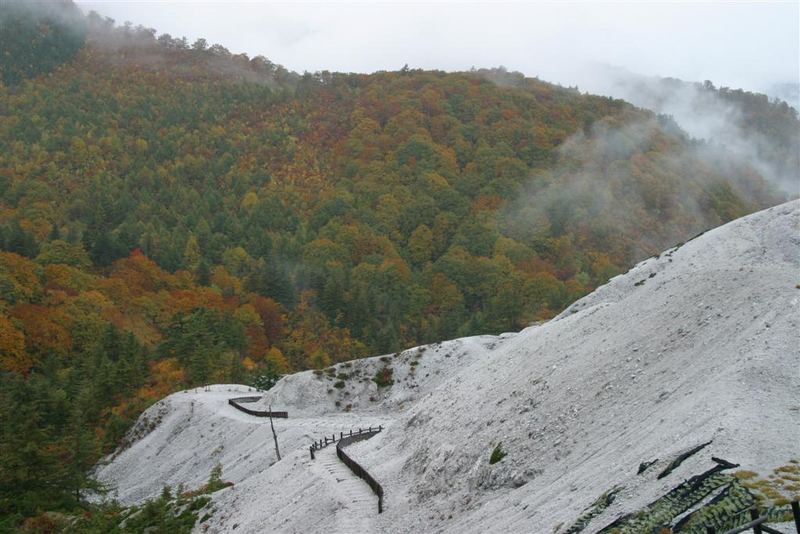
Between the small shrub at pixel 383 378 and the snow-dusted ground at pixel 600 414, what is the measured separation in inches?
796

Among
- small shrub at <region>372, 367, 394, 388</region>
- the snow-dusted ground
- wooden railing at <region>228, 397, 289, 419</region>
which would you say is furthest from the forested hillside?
the snow-dusted ground

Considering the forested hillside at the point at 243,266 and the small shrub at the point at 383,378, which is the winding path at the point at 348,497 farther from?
the small shrub at the point at 383,378

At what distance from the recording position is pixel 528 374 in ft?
105

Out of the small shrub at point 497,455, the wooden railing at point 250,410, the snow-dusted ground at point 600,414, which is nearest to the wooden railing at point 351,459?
the snow-dusted ground at point 600,414

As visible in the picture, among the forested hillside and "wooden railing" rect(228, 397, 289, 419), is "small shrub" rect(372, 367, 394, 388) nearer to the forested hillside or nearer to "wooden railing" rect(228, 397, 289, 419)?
"wooden railing" rect(228, 397, 289, 419)

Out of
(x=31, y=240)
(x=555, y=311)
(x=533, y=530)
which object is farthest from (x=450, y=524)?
(x=31, y=240)

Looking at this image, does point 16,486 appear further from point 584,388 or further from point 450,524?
point 584,388

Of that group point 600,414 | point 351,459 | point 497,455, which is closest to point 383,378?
point 351,459

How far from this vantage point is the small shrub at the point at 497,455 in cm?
2634

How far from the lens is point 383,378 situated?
212ft

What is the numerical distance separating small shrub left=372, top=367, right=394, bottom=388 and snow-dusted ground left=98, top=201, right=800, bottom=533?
20215 millimetres

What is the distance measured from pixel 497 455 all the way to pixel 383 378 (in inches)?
1522

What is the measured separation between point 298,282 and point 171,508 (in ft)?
312

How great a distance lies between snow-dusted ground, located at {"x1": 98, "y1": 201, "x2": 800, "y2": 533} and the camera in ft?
64.3
